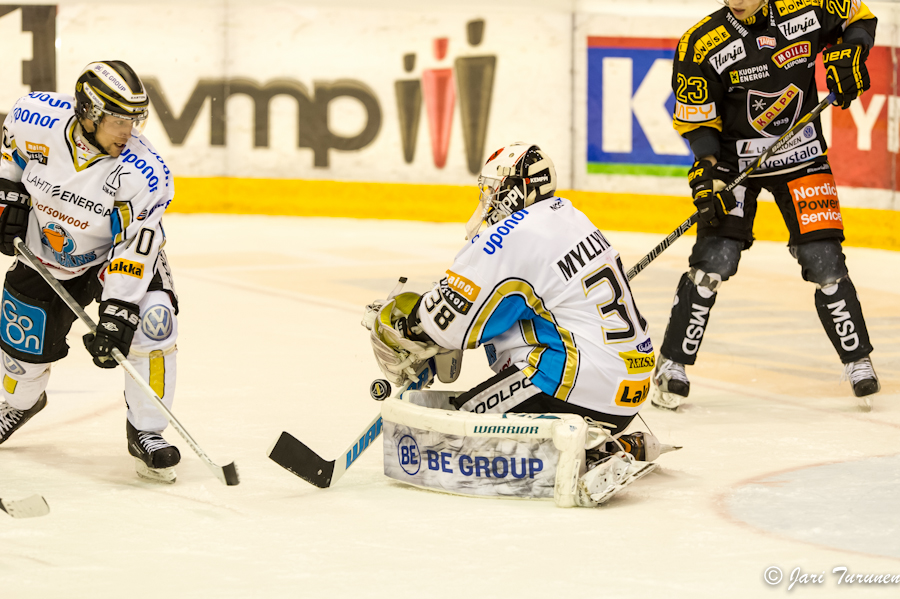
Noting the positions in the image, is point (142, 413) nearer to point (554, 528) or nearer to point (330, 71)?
point (554, 528)

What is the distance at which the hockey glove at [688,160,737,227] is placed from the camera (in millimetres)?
4691

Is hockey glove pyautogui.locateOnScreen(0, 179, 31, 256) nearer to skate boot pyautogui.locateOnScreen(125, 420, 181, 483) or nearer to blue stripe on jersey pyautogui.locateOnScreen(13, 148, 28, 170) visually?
blue stripe on jersey pyautogui.locateOnScreen(13, 148, 28, 170)

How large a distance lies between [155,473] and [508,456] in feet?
3.27

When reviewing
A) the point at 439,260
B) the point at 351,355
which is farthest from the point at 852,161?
the point at 351,355

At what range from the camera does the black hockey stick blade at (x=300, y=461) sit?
3525 millimetres

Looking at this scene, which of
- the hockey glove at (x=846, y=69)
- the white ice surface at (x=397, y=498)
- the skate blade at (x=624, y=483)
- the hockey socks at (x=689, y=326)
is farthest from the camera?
the hockey socks at (x=689, y=326)

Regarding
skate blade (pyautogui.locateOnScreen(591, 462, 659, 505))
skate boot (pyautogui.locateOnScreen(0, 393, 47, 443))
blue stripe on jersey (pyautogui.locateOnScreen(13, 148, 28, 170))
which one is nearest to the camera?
skate blade (pyautogui.locateOnScreen(591, 462, 659, 505))

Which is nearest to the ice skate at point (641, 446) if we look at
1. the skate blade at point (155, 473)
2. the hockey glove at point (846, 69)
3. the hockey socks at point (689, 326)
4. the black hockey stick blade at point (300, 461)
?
the black hockey stick blade at point (300, 461)

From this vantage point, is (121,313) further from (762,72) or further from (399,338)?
(762,72)

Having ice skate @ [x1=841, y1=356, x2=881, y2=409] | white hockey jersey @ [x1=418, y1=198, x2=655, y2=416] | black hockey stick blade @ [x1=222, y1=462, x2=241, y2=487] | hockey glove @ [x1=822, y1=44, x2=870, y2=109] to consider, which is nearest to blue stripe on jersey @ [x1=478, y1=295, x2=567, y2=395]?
white hockey jersey @ [x1=418, y1=198, x2=655, y2=416]

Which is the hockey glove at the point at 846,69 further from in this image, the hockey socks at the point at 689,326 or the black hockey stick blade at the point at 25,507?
the black hockey stick blade at the point at 25,507

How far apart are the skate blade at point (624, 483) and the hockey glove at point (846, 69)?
6.32 feet

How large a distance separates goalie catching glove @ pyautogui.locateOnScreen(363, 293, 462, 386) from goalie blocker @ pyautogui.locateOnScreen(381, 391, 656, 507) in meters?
0.12

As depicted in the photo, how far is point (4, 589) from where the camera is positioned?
2713 mm
